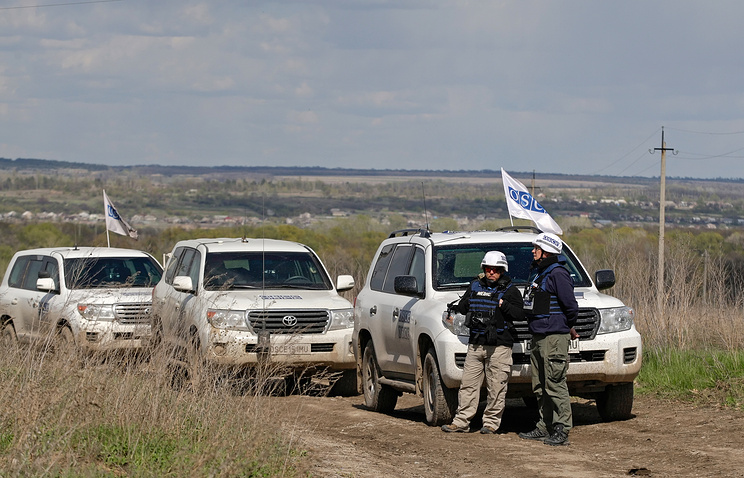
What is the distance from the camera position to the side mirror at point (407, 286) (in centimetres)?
1087

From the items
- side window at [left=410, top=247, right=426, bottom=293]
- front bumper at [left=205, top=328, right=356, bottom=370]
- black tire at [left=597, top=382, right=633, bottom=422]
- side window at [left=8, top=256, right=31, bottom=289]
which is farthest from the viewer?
side window at [left=8, top=256, right=31, bottom=289]

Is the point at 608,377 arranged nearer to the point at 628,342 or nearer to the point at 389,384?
the point at 628,342

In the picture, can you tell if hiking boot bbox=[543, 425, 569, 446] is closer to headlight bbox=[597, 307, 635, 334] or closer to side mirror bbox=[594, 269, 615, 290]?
headlight bbox=[597, 307, 635, 334]

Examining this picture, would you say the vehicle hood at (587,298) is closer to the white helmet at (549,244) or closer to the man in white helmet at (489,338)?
the man in white helmet at (489,338)

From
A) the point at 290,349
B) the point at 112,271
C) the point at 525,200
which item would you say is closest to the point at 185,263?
the point at 112,271

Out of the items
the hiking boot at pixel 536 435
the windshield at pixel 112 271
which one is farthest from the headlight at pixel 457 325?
the windshield at pixel 112 271

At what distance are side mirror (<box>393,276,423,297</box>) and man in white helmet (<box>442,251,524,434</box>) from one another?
0.86 meters

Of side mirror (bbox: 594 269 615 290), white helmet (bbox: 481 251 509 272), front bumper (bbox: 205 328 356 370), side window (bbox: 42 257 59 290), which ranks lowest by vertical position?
front bumper (bbox: 205 328 356 370)

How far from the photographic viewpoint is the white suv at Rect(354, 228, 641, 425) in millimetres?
10289

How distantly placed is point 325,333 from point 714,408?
477 centimetres

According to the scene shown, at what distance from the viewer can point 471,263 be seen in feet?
37.4

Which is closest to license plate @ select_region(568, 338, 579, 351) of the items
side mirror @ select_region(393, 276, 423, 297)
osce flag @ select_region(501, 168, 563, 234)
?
side mirror @ select_region(393, 276, 423, 297)

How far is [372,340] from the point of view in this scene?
12.5 m

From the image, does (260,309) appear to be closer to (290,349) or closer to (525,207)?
(290,349)
